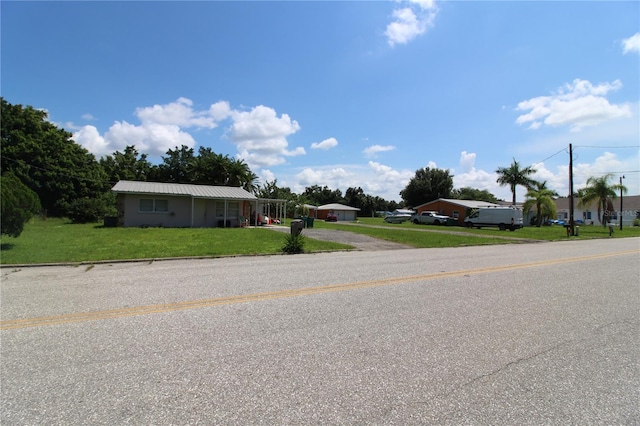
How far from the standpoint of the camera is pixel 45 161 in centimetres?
3844

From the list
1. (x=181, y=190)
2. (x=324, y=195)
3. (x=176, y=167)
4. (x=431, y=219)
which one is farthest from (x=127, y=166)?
(x=324, y=195)

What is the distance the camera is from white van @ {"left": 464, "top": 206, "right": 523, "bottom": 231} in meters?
36.3

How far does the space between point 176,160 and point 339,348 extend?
60.3 m

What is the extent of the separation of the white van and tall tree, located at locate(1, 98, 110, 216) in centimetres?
4362

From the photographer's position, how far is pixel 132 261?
35.6ft

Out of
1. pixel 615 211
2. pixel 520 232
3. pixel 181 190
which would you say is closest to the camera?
pixel 181 190

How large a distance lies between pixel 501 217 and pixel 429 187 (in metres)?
40.6

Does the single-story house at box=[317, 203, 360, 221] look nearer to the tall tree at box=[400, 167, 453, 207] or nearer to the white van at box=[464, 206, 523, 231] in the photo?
the tall tree at box=[400, 167, 453, 207]

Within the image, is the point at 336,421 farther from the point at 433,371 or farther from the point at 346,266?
the point at 346,266

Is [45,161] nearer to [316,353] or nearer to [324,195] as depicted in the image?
[316,353]

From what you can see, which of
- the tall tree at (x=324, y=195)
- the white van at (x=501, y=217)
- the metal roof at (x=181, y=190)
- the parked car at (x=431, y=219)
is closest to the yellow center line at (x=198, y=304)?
the metal roof at (x=181, y=190)

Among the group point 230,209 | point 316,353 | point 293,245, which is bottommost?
point 316,353

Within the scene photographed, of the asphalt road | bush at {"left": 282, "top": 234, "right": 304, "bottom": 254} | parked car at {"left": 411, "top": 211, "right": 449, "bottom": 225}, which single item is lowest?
the asphalt road

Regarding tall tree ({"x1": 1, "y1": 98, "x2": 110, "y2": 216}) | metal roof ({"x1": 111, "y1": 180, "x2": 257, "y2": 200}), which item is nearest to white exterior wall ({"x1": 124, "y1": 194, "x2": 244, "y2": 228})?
metal roof ({"x1": 111, "y1": 180, "x2": 257, "y2": 200})
